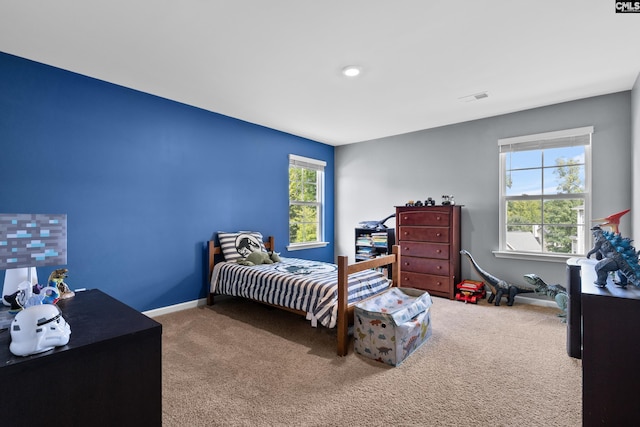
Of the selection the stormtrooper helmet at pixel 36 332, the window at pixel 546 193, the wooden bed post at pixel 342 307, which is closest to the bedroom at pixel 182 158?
the window at pixel 546 193

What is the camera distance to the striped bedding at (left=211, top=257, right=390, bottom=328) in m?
2.61

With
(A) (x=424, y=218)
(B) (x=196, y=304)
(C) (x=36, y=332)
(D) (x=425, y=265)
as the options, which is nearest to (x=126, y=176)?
(B) (x=196, y=304)

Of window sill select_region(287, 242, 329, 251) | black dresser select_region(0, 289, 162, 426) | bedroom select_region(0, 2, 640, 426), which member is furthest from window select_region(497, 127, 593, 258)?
black dresser select_region(0, 289, 162, 426)

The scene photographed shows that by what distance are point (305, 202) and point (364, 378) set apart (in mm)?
3448

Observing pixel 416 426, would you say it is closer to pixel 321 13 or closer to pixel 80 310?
pixel 80 310

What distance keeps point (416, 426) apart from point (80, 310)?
1721mm

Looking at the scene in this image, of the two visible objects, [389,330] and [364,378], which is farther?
[389,330]

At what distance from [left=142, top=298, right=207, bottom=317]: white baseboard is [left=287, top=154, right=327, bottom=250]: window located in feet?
5.11

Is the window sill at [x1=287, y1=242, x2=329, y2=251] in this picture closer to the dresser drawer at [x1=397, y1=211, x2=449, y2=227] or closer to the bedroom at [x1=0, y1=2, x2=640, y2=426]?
the bedroom at [x1=0, y1=2, x2=640, y2=426]

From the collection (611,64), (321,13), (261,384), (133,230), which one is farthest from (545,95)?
(133,230)

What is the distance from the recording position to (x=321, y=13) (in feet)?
6.49

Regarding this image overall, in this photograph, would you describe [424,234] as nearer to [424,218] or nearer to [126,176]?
[424,218]

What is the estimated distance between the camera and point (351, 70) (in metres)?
2.73

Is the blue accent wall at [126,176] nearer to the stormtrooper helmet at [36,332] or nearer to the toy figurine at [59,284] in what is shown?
the toy figurine at [59,284]
